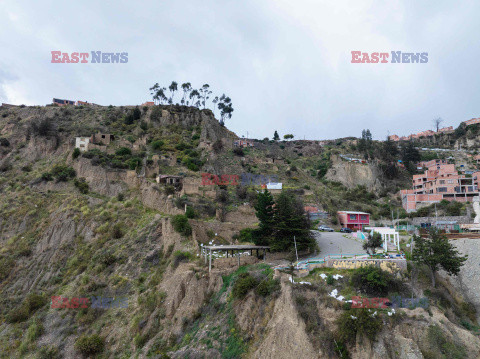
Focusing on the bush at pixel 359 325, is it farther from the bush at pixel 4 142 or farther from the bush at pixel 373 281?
the bush at pixel 4 142

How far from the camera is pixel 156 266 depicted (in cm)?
2452

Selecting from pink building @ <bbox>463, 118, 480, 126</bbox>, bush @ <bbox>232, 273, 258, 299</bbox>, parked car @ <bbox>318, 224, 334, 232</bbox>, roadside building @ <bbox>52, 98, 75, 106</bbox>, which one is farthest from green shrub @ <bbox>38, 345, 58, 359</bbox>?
pink building @ <bbox>463, 118, 480, 126</bbox>

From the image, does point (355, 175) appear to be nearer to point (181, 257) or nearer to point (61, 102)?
point (181, 257)

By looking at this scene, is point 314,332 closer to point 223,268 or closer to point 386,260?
point 386,260

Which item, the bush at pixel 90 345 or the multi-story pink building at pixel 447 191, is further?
the multi-story pink building at pixel 447 191

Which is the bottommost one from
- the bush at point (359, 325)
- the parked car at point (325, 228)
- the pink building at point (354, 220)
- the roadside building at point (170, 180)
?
the bush at point (359, 325)

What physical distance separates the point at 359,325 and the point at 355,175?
51131 mm

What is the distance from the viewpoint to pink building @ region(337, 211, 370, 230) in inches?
1511

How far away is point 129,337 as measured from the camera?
65.9ft

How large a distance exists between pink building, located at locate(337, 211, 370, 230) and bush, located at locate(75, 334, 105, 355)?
28371 mm

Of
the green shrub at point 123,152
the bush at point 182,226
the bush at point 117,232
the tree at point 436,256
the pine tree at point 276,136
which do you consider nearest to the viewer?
the tree at point 436,256

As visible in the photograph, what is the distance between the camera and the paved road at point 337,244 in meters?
24.8

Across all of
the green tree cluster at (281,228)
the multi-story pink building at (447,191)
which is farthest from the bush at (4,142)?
the multi-story pink building at (447,191)

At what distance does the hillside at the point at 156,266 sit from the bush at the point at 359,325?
26cm
